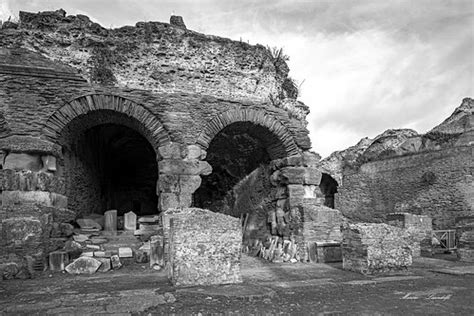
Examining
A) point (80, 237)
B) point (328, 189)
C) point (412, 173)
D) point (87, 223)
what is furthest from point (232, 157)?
point (328, 189)

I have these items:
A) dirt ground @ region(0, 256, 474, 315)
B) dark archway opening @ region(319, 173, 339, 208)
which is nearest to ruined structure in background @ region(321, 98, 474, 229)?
dark archway opening @ region(319, 173, 339, 208)

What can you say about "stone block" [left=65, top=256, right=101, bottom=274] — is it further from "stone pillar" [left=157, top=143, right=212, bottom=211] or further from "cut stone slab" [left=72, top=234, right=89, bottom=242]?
"stone pillar" [left=157, top=143, right=212, bottom=211]

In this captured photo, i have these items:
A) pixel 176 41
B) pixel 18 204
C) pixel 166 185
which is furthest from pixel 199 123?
pixel 18 204

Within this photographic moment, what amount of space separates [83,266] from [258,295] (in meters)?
3.83

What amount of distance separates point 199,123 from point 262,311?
538 centimetres

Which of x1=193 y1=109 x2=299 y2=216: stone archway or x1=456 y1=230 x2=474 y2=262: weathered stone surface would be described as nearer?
x1=456 y1=230 x2=474 y2=262: weathered stone surface

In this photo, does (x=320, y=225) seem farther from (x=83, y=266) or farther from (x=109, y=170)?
(x=109, y=170)

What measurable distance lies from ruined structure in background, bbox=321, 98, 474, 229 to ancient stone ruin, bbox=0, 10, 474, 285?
23.0 ft

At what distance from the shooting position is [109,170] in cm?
1380

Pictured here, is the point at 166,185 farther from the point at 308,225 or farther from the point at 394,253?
the point at 394,253

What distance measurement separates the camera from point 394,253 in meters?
6.46

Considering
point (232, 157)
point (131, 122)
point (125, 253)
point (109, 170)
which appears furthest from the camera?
point (109, 170)

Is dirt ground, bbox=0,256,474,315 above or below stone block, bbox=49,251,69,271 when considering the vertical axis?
below

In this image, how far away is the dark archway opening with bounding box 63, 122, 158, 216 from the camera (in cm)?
925
